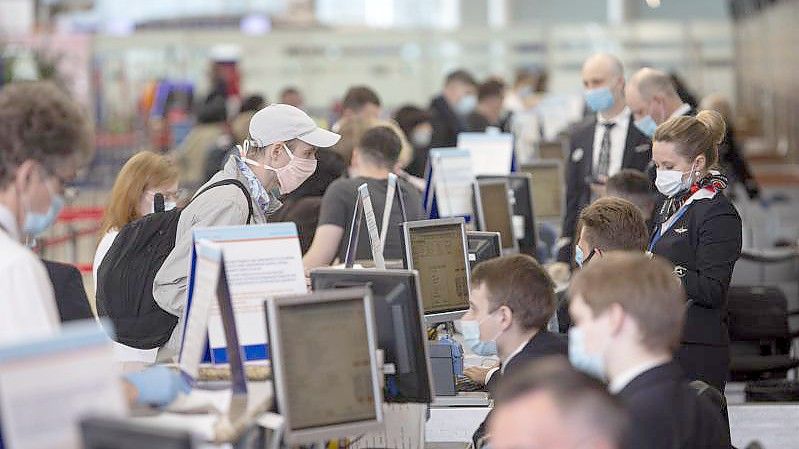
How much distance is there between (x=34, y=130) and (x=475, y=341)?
6.82 ft

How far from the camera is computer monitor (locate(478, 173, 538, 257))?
26.7 feet

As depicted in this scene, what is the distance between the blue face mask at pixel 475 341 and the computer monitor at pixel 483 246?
3.52ft

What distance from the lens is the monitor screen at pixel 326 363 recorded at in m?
3.79

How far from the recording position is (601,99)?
8.09 metres

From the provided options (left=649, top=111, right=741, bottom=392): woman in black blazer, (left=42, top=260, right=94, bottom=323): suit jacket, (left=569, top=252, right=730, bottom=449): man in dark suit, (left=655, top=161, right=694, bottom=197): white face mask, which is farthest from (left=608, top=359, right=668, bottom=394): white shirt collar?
(left=655, top=161, right=694, bottom=197): white face mask

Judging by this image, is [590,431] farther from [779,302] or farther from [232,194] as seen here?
[779,302]

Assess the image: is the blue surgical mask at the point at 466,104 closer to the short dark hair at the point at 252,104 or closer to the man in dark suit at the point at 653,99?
the short dark hair at the point at 252,104

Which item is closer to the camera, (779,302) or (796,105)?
(779,302)

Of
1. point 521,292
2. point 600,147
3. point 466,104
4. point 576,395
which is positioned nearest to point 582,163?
point 600,147

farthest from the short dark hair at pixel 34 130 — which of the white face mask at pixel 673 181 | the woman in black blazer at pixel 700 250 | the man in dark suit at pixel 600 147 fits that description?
the man in dark suit at pixel 600 147

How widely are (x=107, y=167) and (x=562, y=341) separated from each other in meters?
15.1

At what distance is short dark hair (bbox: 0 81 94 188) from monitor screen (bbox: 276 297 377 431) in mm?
825

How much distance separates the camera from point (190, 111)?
19.6 metres

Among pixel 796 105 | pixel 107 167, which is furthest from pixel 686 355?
pixel 107 167
